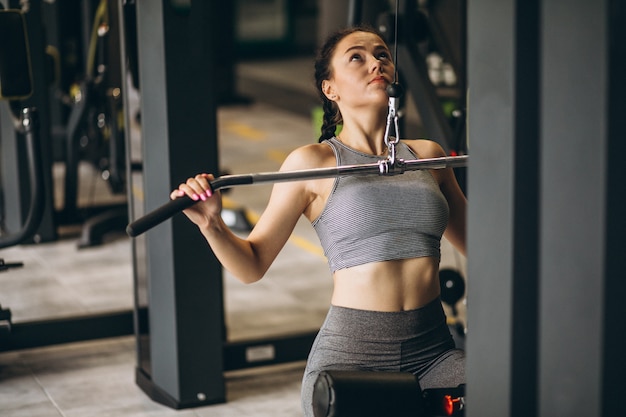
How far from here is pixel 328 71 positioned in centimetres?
266

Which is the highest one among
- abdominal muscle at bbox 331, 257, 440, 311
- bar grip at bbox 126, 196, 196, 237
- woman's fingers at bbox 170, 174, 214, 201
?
woman's fingers at bbox 170, 174, 214, 201

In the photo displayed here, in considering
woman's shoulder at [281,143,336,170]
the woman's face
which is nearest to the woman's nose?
the woman's face

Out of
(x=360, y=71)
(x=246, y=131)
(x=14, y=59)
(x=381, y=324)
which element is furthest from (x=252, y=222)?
(x=381, y=324)

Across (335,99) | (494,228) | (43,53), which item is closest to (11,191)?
(43,53)

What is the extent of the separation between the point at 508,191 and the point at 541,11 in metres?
0.25

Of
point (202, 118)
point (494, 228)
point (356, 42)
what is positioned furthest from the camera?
point (202, 118)

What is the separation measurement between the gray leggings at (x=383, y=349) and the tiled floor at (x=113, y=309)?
4.64 feet

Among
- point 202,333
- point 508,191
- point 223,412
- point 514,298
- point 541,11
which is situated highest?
point 541,11

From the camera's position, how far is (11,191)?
20.8ft

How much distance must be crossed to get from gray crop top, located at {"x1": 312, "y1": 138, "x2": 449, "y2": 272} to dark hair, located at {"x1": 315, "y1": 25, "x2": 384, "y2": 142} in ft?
0.95

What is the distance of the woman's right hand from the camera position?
2.22m

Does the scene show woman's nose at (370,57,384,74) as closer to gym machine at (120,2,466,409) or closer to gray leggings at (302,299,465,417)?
gray leggings at (302,299,465,417)

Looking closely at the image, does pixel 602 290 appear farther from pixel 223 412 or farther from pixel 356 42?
pixel 223 412

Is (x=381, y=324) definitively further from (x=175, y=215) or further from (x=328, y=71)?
(x=175, y=215)
